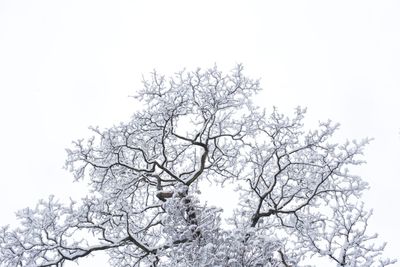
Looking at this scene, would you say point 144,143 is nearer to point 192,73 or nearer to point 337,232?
point 192,73

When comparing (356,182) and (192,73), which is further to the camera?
(192,73)

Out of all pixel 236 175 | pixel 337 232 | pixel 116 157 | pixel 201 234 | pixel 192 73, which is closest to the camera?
pixel 201 234

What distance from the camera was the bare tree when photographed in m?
8.28

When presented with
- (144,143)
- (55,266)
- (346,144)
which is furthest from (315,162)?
(55,266)

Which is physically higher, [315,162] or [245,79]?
[245,79]

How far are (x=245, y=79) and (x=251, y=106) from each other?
0.67 m

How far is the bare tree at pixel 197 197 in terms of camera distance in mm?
8281

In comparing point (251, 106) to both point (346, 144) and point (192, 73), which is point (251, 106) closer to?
point (192, 73)

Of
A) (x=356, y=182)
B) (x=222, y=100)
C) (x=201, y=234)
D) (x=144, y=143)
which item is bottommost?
(x=201, y=234)

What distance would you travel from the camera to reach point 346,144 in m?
9.32

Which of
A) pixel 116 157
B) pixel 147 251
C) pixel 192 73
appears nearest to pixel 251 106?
pixel 192 73

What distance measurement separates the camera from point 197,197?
28.2 ft

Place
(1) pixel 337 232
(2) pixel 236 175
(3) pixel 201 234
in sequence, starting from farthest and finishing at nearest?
(2) pixel 236 175 → (1) pixel 337 232 → (3) pixel 201 234

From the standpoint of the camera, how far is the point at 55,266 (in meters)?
9.49
